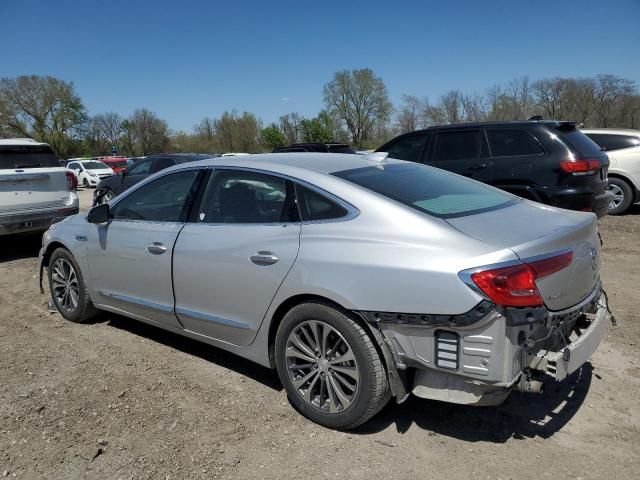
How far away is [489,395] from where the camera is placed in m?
2.56

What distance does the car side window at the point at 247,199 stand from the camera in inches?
129

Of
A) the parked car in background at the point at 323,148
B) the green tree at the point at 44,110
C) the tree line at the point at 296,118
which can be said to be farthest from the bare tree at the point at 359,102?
the parked car in background at the point at 323,148

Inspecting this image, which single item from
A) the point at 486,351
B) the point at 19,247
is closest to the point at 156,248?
the point at 486,351

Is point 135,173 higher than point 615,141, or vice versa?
point 615,141

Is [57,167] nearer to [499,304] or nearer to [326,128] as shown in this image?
[499,304]

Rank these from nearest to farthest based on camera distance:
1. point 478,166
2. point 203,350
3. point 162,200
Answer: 1. point 162,200
2. point 203,350
3. point 478,166

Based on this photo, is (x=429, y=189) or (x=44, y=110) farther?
(x=44, y=110)

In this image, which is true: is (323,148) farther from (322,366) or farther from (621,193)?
(322,366)

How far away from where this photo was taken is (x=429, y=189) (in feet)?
11.0

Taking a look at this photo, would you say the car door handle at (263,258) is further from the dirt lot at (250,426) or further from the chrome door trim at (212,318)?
the dirt lot at (250,426)

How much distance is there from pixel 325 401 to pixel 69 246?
9.64ft

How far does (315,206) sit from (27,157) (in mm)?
6626

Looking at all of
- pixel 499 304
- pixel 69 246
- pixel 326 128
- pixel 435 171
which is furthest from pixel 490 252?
pixel 326 128

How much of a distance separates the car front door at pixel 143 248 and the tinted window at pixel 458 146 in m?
4.82
